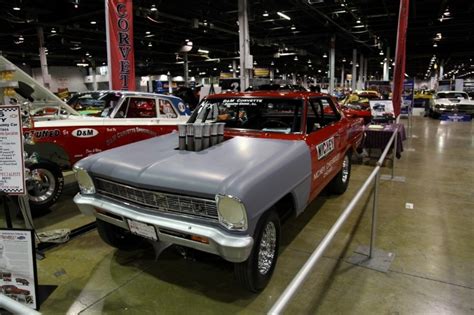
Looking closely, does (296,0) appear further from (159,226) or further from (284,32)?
(159,226)

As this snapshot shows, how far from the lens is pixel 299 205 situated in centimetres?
340

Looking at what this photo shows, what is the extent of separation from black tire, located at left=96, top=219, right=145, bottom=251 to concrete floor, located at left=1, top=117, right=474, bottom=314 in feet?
0.40

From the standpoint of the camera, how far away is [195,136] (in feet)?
11.2

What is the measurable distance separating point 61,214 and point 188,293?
2911 millimetres

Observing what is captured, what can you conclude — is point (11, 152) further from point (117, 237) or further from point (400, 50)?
point (400, 50)

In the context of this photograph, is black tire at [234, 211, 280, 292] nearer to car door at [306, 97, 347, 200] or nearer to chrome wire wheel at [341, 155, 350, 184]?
car door at [306, 97, 347, 200]

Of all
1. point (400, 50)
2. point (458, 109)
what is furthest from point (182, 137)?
point (458, 109)

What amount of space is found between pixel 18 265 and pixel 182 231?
1.31m

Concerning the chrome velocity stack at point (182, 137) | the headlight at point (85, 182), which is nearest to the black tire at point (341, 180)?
the chrome velocity stack at point (182, 137)

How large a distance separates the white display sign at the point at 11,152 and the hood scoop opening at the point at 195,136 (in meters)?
1.38

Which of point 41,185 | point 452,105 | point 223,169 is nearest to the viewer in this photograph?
point 223,169

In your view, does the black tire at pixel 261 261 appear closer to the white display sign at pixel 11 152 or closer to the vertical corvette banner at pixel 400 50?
the white display sign at pixel 11 152

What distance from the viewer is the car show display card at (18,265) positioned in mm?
2613

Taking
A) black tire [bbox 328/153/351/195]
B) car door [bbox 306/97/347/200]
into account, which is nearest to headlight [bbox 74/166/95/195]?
car door [bbox 306/97/347/200]
